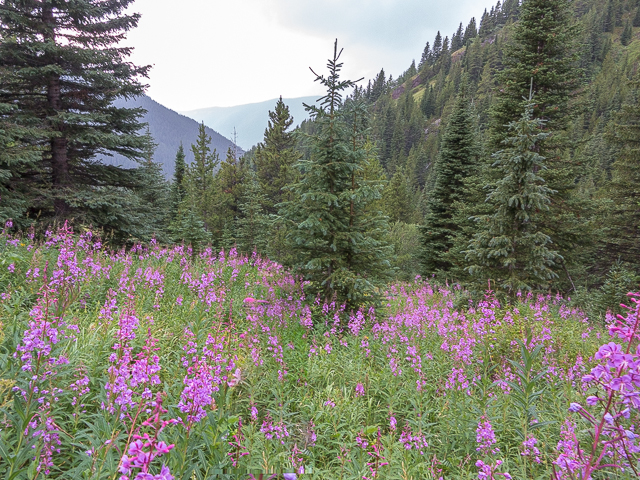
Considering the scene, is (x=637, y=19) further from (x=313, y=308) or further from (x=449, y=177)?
(x=313, y=308)

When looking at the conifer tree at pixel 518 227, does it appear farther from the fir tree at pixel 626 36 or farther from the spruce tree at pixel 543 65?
the fir tree at pixel 626 36

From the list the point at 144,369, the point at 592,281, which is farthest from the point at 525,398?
the point at 592,281

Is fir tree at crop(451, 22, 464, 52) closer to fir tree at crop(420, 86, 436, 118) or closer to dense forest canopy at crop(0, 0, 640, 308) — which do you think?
fir tree at crop(420, 86, 436, 118)

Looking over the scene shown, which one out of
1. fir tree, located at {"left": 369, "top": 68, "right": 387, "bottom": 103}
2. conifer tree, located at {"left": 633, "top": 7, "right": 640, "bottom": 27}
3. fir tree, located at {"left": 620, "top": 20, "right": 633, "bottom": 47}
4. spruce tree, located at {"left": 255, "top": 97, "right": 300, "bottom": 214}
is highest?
conifer tree, located at {"left": 633, "top": 7, "right": 640, "bottom": 27}

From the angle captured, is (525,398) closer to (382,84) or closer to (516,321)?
(516,321)

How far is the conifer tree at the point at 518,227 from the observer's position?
783 centimetres

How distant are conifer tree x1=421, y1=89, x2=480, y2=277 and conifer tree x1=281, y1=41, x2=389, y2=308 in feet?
39.0

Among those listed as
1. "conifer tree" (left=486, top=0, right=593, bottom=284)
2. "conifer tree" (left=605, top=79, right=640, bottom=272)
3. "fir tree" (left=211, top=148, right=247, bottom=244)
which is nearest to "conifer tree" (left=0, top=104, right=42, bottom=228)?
"conifer tree" (left=486, top=0, right=593, bottom=284)

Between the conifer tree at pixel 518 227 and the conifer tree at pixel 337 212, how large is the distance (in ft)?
12.4

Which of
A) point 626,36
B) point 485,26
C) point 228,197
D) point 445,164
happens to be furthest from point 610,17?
point 228,197

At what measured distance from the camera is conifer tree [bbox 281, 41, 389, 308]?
→ 6293 mm

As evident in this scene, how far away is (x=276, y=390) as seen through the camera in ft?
12.3

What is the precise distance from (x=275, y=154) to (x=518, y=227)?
2039 centimetres

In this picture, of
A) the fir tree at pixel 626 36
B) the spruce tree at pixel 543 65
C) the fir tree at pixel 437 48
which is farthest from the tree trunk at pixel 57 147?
the fir tree at pixel 437 48
